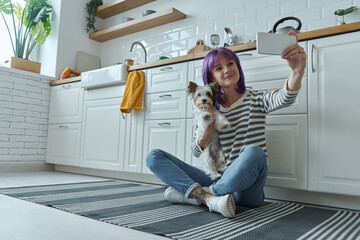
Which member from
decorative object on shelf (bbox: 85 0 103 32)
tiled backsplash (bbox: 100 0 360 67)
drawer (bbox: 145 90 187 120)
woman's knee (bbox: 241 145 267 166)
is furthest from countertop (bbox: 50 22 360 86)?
decorative object on shelf (bbox: 85 0 103 32)

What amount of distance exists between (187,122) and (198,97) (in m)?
0.70

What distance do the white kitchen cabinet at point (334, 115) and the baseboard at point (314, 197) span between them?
0.10 metres

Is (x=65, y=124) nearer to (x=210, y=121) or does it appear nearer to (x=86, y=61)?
(x=86, y=61)

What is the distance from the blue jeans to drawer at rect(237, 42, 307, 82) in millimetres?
737

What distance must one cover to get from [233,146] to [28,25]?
3.07m

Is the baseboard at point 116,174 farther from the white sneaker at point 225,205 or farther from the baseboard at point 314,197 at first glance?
the white sneaker at point 225,205

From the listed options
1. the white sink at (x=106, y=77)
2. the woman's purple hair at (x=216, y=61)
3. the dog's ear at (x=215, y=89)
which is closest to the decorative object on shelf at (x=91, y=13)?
the white sink at (x=106, y=77)

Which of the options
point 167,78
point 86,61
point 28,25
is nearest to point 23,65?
point 28,25

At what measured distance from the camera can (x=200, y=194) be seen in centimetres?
153

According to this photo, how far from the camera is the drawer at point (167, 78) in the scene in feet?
8.04

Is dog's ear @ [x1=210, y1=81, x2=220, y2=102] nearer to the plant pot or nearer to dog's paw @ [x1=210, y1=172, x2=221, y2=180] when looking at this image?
dog's paw @ [x1=210, y1=172, x2=221, y2=180]

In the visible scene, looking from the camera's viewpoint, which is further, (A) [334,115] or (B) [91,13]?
(B) [91,13]

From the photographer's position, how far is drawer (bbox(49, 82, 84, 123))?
10.6 ft

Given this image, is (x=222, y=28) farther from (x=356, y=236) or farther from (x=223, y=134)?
(x=356, y=236)
